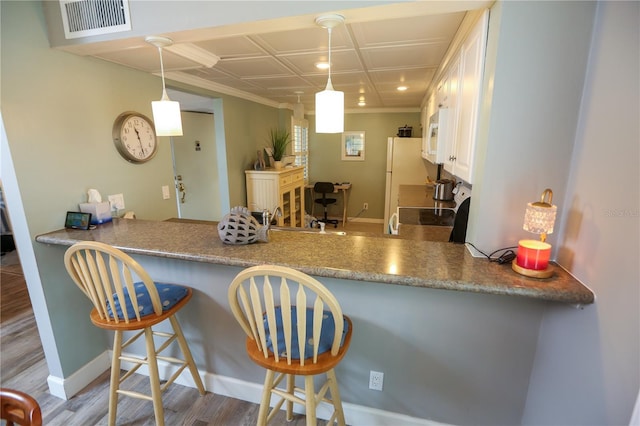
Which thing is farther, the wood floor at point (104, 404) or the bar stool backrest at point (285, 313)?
the wood floor at point (104, 404)

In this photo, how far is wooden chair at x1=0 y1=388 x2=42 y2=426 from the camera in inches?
27.4

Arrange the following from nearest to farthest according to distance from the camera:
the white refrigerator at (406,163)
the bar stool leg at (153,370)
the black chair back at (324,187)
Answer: the bar stool leg at (153,370) → the white refrigerator at (406,163) → the black chair back at (324,187)

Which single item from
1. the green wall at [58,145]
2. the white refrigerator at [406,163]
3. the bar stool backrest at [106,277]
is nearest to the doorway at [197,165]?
the green wall at [58,145]

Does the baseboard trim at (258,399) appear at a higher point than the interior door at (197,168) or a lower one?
lower

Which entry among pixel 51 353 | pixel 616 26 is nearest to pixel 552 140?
pixel 616 26

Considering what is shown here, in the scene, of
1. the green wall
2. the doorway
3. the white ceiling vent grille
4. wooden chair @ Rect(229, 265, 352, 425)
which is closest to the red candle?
wooden chair @ Rect(229, 265, 352, 425)

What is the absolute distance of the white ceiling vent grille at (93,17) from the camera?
1.37 m

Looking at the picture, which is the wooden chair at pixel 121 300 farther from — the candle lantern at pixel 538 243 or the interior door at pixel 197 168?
the interior door at pixel 197 168

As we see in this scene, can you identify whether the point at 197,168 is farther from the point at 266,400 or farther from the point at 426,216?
the point at 266,400

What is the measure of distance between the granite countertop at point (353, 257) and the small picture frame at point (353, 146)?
462cm

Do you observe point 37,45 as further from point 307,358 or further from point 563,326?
point 563,326

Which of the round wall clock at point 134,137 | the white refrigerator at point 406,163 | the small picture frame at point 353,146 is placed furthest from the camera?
the small picture frame at point 353,146

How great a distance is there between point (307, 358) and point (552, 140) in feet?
3.90

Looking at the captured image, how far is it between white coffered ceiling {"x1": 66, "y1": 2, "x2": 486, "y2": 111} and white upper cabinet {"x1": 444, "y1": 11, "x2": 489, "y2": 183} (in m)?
0.20
